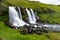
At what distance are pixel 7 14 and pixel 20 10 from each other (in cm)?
439

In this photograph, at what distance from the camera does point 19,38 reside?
149 ft

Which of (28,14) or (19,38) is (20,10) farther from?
(19,38)

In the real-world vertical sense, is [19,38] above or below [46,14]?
above

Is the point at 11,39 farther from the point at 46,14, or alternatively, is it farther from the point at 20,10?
the point at 46,14

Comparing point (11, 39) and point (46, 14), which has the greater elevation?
point (11, 39)

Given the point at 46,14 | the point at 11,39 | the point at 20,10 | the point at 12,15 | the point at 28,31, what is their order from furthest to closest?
the point at 46,14 < the point at 20,10 < the point at 12,15 < the point at 28,31 < the point at 11,39

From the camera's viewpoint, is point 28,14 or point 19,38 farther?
point 28,14

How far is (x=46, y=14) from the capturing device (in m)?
92.7

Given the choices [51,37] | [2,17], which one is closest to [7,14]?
[2,17]

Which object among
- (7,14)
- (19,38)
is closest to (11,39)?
(19,38)

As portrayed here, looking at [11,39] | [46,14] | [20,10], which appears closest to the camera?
[11,39]

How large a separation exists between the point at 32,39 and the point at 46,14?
4715cm

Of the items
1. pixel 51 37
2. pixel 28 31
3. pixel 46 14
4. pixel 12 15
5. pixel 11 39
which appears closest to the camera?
pixel 11 39

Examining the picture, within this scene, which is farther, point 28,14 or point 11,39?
point 28,14
